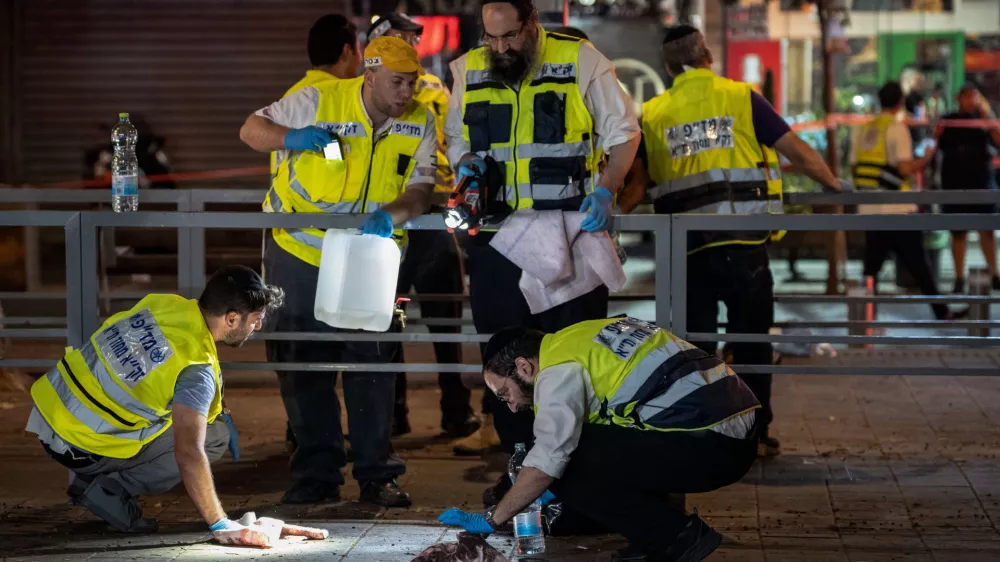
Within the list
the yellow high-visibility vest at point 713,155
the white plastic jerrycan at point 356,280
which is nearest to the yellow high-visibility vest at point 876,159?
the yellow high-visibility vest at point 713,155

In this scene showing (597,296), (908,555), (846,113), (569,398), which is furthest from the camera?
(846,113)

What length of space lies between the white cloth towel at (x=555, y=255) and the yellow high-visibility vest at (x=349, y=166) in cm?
57

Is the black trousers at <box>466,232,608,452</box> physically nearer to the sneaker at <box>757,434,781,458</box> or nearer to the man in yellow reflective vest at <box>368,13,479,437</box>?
the man in yellow reflective vest at <box>368,13,479,437</box>

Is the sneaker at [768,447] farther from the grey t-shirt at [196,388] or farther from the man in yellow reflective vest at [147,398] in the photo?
the grey t-shirt at [196,388]

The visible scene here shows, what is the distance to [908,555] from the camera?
471cm

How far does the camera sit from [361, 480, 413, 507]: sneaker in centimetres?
550

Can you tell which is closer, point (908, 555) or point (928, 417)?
point (908, 555)

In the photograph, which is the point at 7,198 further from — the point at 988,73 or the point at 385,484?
the point at 988,73

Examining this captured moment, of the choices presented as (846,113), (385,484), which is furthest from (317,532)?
(846,113)

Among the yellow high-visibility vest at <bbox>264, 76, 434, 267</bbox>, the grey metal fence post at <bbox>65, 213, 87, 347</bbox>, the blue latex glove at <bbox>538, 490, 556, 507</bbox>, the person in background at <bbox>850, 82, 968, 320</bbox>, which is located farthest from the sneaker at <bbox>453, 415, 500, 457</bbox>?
the person in background at <bbox>850, 82, 968, 320</bbox>

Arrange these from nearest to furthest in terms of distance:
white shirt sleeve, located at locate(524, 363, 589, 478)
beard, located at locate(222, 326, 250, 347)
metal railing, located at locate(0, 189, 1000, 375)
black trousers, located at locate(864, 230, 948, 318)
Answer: white shirt sleeve, located at locate(524, 363, 589, 478), beard, located at locate(222, 326, 250, 347), metal railing, located at locate(0, 189, 1000, 375), black trousers, located at locate(864, 230, 948, 318)

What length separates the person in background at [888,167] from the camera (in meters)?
10.6

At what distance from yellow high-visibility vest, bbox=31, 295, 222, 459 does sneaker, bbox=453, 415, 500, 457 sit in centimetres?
173

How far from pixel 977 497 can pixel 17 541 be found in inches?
146
